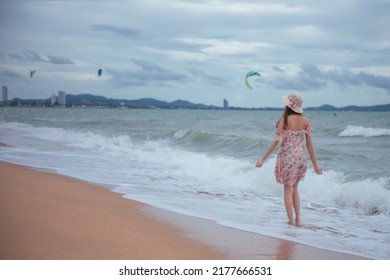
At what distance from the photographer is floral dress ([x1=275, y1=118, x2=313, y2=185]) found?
18.1 ft

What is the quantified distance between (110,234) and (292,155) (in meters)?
2.34

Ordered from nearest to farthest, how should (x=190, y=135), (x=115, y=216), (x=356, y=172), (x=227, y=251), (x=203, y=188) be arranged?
(x=227, y=251) → (x=115, y=216) → (x=203, y=188) → (x=356, y=172) → (x=190, y=135)

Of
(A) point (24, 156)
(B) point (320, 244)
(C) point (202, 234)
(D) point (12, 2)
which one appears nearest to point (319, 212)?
(B) point (320, 244)

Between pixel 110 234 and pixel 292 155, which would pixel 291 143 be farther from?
pixel 110 234

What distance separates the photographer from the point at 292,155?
5.54 metres

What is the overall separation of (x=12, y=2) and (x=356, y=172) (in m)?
7.79

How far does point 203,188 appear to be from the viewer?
834 centimetres

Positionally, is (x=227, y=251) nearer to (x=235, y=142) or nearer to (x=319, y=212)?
(x=319, y=212)

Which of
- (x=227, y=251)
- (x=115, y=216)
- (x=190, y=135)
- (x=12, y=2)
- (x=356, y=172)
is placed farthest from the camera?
(x=190, y=135)

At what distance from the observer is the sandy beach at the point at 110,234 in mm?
3756

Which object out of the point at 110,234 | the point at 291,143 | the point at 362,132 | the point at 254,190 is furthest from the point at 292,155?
the point at 362,132

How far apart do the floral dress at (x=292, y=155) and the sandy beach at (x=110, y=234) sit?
96cm

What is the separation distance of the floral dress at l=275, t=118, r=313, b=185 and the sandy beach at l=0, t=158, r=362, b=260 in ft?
3.16

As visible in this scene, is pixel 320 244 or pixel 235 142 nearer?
pixel 320 244
